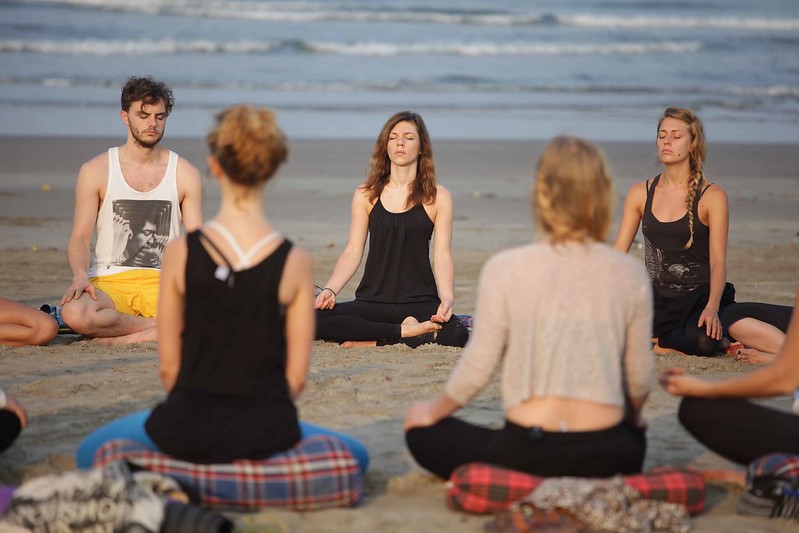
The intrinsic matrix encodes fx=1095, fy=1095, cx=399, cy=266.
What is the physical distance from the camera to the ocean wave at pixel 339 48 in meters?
26.1

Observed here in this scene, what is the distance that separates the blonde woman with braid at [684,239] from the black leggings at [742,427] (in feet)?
7.47

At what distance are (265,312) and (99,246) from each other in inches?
→ 139

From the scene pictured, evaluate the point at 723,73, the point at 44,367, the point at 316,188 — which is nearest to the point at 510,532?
the point at 44,367

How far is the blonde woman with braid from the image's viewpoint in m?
6.43

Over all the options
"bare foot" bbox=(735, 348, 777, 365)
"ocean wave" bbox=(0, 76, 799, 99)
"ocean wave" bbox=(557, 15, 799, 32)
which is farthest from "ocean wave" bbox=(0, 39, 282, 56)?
"bare foot" bbox=(735, 348, 777, 365)

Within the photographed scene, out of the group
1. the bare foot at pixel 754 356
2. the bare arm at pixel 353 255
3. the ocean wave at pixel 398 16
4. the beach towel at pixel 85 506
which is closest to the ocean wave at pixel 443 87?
the ocean wave at pixel 398 16

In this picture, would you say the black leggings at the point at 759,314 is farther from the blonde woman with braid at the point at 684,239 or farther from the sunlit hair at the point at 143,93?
the sunlit hair at the point at 143,93

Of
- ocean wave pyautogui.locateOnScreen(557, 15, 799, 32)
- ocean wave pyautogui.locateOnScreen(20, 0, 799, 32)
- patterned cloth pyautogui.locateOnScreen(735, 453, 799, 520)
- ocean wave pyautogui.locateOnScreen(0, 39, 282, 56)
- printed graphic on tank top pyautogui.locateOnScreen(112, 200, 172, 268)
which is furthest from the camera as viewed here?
ocean wave pyautogui.locateOnScreen(557, 15, 799, 32)

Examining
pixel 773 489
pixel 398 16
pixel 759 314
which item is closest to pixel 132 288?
pixel 759 314

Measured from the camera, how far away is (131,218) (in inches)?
266

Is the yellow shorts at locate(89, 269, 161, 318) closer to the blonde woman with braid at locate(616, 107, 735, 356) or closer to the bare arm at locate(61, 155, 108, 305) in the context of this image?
the bare arm at locate(61, 155, 108, 305)

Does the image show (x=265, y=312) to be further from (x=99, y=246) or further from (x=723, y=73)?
(x=723, y=73)

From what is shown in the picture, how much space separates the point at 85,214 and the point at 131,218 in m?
0.27

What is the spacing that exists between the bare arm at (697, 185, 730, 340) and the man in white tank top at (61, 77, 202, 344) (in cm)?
310
